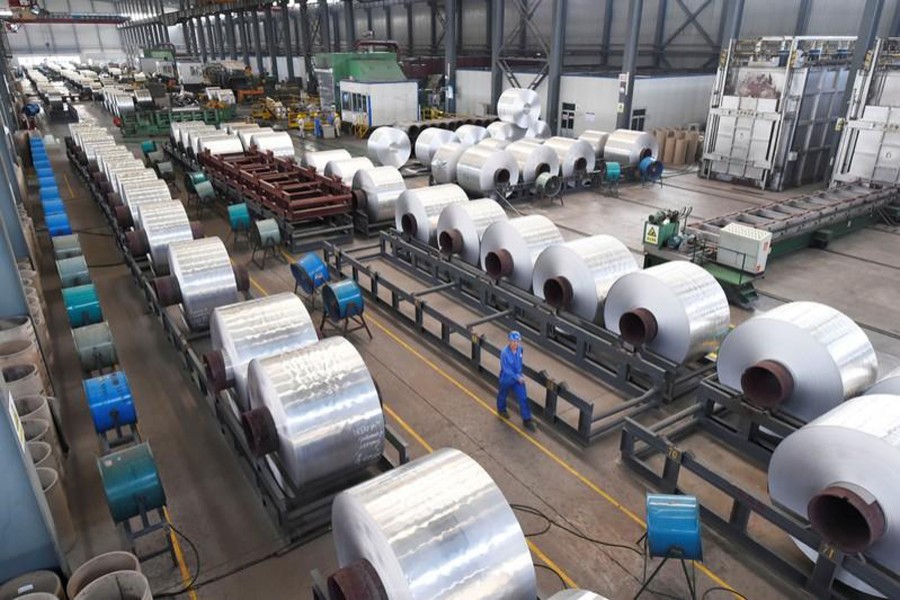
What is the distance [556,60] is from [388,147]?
890cm

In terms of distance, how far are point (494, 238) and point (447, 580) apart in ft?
22.6

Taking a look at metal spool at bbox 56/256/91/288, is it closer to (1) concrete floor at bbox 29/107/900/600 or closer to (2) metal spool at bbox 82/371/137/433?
(1) concrete floor at bbox 29/107/900/600

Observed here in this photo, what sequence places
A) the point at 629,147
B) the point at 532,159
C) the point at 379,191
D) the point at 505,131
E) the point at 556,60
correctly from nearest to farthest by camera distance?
the point at 379,191, the point at 532,159, the point at 629,147, the point at 505,131, the point at 556,60

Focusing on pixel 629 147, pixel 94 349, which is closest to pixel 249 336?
pixel 94 349

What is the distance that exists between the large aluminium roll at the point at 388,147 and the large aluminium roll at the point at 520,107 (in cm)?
486

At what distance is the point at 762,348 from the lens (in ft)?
20.8

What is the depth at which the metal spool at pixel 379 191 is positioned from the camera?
1355cm

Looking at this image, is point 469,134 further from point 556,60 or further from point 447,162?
point 556,60

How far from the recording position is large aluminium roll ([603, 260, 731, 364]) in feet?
23.8

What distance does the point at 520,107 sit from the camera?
22422 millimetres

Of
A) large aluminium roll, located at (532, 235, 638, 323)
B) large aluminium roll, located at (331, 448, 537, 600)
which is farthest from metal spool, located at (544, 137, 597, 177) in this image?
large aluminium roll, located at (331, 448, 537, 600)

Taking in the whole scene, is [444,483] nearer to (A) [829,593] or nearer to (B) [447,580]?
(B) [447,580]

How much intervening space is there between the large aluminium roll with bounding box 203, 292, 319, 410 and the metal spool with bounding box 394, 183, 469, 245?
201 inches

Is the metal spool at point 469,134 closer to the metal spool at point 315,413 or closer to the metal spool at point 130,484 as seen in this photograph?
the metal spool at point 315,413
